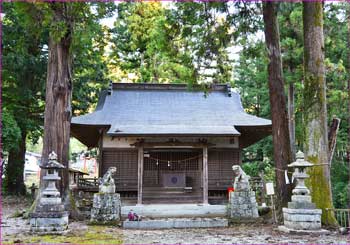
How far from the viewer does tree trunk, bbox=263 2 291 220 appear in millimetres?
8000

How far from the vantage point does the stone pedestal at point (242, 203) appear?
8984mm

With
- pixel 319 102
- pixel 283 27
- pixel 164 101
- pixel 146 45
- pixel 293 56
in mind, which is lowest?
pixel 319 102

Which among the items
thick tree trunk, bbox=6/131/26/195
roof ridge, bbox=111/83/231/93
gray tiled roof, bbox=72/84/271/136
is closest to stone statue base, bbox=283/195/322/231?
gray tiled roof, bbox=72/84/271/136

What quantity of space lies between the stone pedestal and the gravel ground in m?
0.65

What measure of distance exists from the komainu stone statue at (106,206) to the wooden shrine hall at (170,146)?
3103mm

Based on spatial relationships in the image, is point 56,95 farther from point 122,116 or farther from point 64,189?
point 122,116

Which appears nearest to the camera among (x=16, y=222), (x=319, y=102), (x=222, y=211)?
(x=319, y=102)

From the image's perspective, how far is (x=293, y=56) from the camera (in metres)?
14.4

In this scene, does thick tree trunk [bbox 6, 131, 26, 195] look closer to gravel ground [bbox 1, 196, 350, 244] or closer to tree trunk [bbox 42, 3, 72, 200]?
tree trunk [bbox 42, 3, 72, 200]

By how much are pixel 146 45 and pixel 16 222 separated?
16550 millimetres

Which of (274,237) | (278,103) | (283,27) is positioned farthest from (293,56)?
(274,237)

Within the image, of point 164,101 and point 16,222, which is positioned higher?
point 164,101

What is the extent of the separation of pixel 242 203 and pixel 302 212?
2.61 m

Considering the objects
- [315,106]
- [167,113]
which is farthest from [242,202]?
[167,113]
